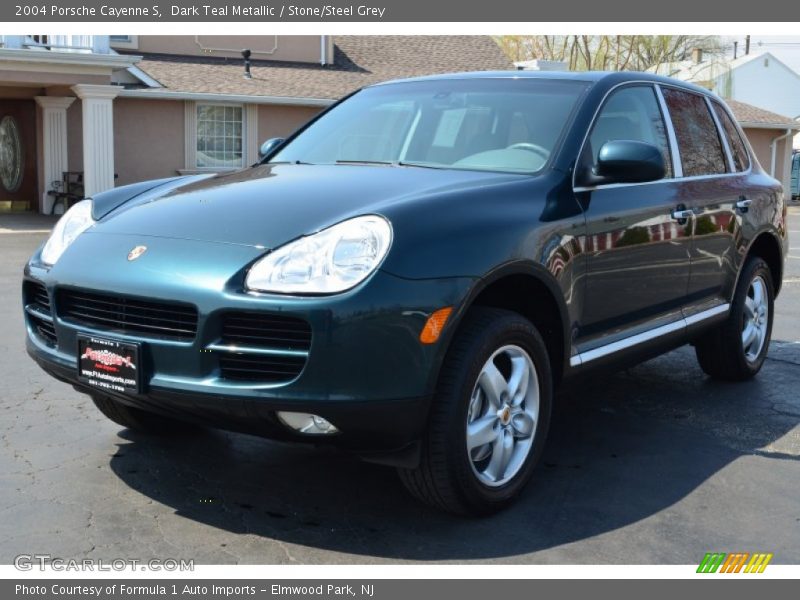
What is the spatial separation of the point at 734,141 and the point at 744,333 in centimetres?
119

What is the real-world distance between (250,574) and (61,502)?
41.3 inches

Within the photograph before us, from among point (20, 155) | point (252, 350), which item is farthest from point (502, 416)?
point (20, 155)

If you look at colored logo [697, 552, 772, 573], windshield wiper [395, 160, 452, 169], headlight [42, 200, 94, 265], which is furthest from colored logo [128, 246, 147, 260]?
colored logo [697, 552, 772, 573]

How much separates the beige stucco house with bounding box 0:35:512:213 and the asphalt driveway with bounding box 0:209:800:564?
42.9 feet

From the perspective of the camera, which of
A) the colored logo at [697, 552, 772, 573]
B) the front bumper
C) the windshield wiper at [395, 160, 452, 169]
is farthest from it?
the windshield wiper at [395, 160, 452, 169]

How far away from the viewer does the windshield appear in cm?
453

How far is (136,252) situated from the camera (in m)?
3.72

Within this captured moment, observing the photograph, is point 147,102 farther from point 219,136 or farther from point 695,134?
point 695,134

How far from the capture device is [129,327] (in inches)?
142

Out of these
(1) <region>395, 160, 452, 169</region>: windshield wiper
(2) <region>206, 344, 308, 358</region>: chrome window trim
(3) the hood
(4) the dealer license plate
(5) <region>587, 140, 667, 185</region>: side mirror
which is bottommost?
(4) the dealer license plate

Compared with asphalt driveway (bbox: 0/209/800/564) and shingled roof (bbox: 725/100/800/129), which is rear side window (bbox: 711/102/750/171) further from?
shingled roof (bbox: 725/100/800/129)

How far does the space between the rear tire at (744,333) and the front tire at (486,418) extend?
2.25 m

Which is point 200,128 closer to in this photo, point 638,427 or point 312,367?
point 638,427

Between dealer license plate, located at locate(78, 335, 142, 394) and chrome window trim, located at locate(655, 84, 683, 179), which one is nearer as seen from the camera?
dealer license plate, located at locate(78, 335, 142, 394)
